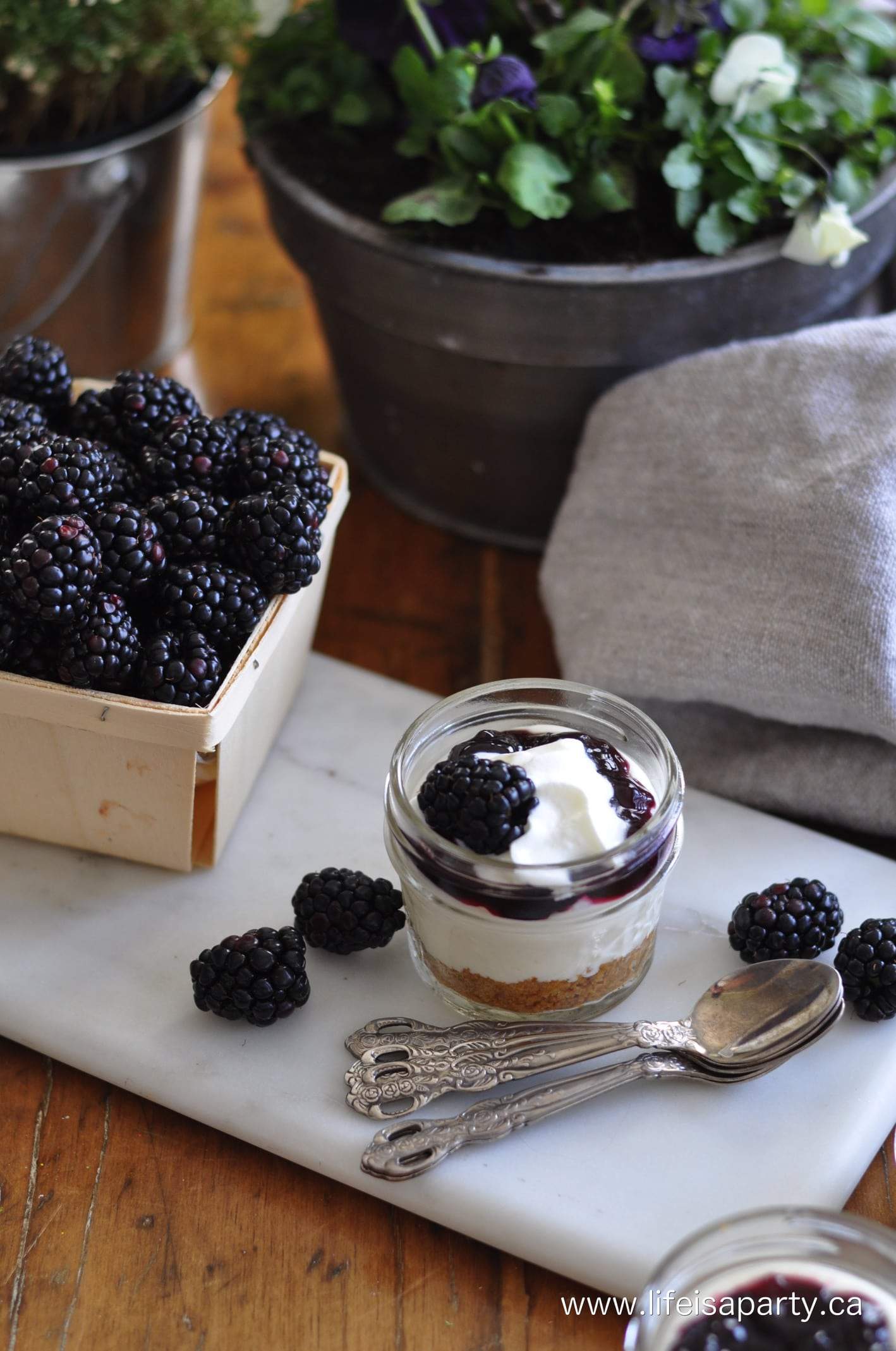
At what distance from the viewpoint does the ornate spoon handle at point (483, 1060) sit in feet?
2.43

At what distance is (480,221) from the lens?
1.06m

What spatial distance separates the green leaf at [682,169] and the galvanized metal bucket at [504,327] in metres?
0.06

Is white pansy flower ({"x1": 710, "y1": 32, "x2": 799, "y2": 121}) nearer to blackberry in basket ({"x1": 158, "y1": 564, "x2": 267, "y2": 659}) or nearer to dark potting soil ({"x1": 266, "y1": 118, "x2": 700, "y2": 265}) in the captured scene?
dark potting soil ({"x1": 266, "y1": 118, "x2": 700, "y2": 265})

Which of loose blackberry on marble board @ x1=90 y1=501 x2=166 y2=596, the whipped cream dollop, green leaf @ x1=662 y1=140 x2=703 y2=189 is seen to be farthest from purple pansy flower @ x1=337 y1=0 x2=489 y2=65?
the whipped cream dollop

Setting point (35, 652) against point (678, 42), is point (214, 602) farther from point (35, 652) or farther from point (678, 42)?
point (678, 42)

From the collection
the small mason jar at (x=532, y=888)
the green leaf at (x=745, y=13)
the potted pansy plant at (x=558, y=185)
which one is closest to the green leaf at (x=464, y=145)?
the potted pansy plant at (x=558, y=185)

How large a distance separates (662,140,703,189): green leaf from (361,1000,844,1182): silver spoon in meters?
0.62

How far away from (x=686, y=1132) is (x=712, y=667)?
335mm

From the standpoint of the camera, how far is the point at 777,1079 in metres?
0.77

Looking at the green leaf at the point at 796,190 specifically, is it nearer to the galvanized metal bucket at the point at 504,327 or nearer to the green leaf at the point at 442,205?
the galvanized metal bucket at the point at 504,327

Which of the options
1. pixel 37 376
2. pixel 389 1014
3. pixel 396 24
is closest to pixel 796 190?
pixel 396 24

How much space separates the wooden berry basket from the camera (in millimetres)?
774

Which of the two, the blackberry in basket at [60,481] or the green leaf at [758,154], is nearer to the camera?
the blackberry in basket at [60,481]

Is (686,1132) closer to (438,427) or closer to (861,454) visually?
(861,454)
